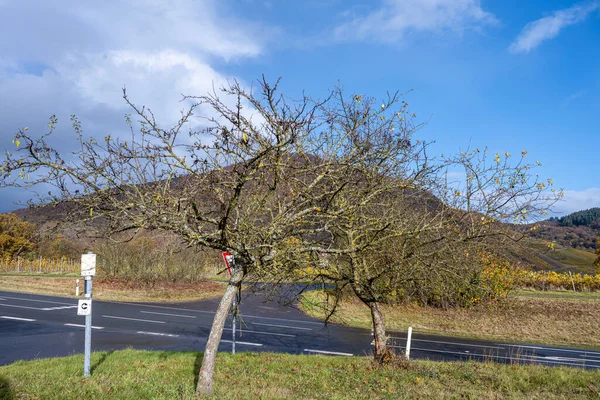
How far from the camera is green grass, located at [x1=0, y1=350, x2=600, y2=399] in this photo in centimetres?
629

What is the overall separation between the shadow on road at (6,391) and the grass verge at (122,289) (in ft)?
57.3

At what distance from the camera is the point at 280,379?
7664mm

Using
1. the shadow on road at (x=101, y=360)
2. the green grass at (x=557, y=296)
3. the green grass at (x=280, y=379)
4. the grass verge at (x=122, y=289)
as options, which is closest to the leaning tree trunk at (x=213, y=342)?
the green grass at (x=280, y=379)

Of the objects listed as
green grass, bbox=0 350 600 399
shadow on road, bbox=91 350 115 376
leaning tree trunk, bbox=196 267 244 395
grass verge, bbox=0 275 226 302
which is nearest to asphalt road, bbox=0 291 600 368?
shadow on road, bbox=91 350 115 376

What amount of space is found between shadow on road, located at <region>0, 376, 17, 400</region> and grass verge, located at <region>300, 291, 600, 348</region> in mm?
10854

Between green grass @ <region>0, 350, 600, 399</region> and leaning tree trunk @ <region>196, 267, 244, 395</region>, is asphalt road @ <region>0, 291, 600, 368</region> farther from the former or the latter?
leaning tree trunk @ <region>196, 267, 244, 395</region>

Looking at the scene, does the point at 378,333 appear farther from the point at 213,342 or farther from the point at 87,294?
the point at 87,294

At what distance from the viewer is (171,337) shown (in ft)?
42.3

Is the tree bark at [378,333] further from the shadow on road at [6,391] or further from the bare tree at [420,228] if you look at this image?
the shadow on road at [6,391]

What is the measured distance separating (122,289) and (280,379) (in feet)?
68.8

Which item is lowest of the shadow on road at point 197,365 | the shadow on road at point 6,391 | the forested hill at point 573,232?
the shadow on road at point 197,365

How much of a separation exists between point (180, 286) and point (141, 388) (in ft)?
72.7

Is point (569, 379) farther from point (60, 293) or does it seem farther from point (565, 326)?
point (60, 293)

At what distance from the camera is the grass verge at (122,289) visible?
79.8 ft
